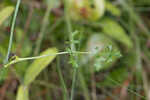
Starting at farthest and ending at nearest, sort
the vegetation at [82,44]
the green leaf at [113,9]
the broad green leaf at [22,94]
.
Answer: the green leaf at [113,9] < the vegetation at [82,44] < the broad green leaf at [22,94]

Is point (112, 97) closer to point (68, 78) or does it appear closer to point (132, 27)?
point (68, 78)

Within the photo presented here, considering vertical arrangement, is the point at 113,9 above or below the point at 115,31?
above

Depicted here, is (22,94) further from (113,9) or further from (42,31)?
(113,9)

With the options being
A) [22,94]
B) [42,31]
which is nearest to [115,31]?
[42,31]

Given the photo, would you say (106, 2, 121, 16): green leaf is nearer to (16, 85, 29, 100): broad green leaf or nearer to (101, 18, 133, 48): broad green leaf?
(101, 18, 133, 48): broad green leaf

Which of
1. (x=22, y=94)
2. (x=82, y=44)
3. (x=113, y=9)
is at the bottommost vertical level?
(x=22, y=94)

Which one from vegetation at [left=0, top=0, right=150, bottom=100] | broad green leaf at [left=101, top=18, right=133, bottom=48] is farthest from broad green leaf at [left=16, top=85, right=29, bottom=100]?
broad green leaf at [left=101, top=18, right=133, bottom=48]

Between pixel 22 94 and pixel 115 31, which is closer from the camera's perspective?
pixel 22 94

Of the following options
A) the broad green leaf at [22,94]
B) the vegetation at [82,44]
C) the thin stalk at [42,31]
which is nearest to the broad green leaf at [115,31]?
the vegetation at [82,44]

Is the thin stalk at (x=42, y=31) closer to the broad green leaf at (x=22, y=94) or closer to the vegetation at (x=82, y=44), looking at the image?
the vegetation at (x=82, y=44)
